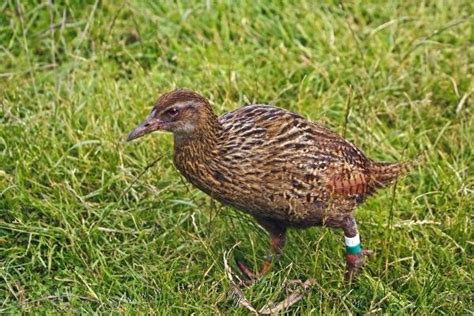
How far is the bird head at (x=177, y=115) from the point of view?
4688 mm

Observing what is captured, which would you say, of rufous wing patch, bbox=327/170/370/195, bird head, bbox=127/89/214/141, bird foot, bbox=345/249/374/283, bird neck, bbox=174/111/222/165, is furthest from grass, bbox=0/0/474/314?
bird head, bbox=127/89/214/141

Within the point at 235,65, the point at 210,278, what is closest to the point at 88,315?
the point at 210,278

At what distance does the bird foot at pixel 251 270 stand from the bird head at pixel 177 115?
677mm

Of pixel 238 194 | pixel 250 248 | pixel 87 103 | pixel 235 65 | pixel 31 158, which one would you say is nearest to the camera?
pixel 238 194

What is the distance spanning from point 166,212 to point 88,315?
2.75 feet

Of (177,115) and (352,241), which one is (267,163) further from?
(352,241)

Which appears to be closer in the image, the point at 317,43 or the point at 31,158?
the point at 31,158

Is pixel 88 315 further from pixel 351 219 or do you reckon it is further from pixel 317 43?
pixel 317 43

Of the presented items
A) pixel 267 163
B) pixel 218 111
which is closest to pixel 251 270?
pixel 267 163

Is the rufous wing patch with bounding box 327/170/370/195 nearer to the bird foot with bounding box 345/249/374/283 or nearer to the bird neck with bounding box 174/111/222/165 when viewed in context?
the bird foot with bounding box 345/249/374/283

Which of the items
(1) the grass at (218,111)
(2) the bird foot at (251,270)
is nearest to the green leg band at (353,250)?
(1) the grass at (218,111)

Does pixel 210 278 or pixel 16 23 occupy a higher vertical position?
pixel 16 23

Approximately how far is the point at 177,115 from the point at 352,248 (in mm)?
940

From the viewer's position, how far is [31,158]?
5477mm
